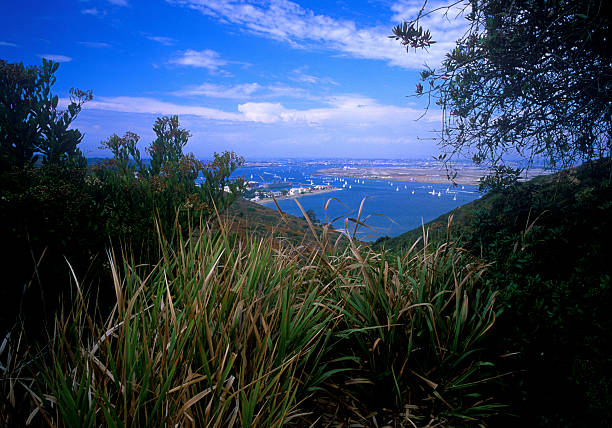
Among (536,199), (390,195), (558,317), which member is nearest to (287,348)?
(558,317)

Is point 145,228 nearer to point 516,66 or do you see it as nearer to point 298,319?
→ point 298,319

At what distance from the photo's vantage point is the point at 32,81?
6551mm

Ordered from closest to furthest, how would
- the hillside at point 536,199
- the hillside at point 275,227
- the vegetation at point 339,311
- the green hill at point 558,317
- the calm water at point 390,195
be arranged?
the vegetation at point 339,311 → the green hill at point 558,317 → the hillside at point 275,227 → the hillside at point 536,199 → the calm water at point 390,195

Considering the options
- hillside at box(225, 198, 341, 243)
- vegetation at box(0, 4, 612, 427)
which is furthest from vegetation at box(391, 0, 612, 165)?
hillside at box(225, 198, 341, 243)

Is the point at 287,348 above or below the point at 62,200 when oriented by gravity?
below

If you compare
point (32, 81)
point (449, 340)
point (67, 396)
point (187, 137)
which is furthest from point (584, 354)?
point (32, 81)

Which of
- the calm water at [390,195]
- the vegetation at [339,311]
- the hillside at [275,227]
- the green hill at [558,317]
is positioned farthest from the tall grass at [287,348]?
the calm water at [390,195]

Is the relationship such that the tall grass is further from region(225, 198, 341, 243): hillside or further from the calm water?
the calm water

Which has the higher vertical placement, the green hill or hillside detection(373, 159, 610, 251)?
hillside detection(373, 159, 610, 251)

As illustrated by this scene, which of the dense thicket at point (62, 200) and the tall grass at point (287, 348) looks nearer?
the tall grass at point (287, 348)

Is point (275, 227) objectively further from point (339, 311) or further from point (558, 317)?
point (558, 317)

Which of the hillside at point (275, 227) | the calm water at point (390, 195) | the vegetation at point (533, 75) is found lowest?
the hillside at point (275, 227)

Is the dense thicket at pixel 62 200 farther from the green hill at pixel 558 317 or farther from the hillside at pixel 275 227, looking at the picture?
the green hill at pixel 558 317

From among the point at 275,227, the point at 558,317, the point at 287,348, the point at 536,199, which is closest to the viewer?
the point at 287,348
